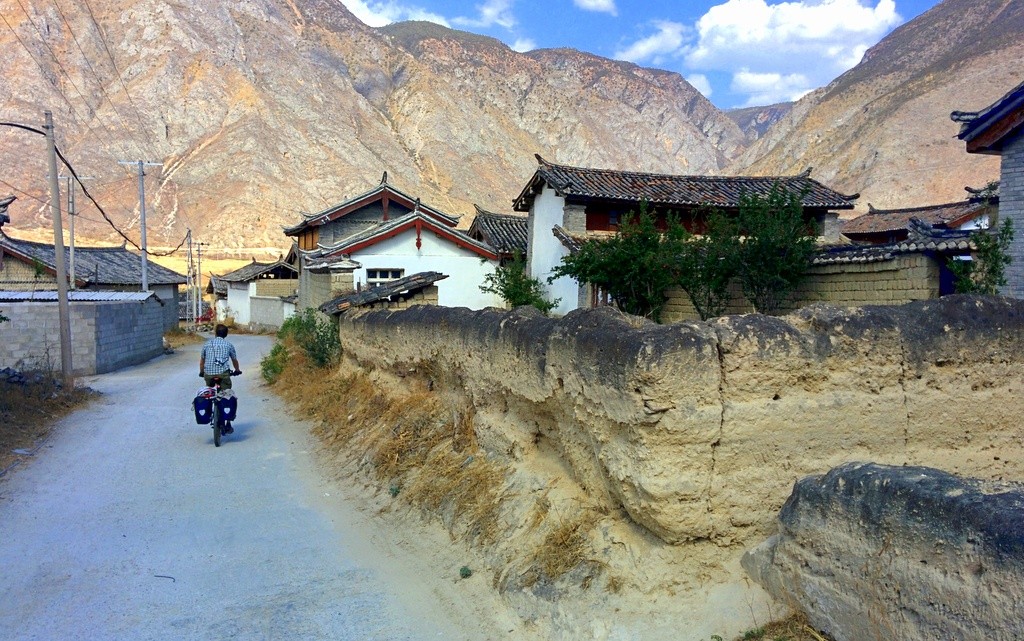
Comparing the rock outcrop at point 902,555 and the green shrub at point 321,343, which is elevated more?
the green shrub at point 321,343

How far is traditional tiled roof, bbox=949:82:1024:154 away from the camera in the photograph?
13.1 meters

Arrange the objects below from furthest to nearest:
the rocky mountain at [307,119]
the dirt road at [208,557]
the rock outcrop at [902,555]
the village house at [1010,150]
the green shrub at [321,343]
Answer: the rocky mountain at [307,119] < the green shrub at [321,343] < the village house at [1010,150] < the dirt road at [208,557] < the rock outcrop at [902,555]

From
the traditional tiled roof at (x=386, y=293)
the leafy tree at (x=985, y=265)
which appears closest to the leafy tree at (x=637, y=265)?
the traditional tiled roof at (x=386, y=293)

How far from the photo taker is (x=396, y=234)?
27.6 m

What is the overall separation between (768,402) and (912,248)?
10.9 metres

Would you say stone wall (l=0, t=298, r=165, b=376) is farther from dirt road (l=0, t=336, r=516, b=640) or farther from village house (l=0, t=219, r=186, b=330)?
dirt road (l=0, t=336, r=516, b=640)

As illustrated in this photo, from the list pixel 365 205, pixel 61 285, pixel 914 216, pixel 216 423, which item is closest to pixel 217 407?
pixel 216 423

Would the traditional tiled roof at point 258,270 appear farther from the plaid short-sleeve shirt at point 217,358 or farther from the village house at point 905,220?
the plaid short-sleeve shirt at point 217,358

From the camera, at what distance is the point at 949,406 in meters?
4.88

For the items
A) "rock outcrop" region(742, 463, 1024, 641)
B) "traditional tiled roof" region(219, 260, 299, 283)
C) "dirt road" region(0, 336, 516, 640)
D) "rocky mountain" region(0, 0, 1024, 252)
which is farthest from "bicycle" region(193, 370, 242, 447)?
"rocky mountain" region(0, 0, 1024, 252)

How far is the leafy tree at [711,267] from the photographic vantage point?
1702cm

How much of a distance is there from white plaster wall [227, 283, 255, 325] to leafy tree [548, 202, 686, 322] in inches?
1207

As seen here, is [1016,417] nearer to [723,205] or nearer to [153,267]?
[723,205]

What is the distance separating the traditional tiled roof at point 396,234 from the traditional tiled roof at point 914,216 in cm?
1649
